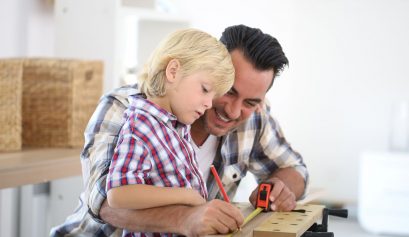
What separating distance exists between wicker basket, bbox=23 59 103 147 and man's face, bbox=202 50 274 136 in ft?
3.33

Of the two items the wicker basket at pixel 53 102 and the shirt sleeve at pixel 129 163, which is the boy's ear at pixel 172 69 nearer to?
the shirt sleeve at pixel 129 163

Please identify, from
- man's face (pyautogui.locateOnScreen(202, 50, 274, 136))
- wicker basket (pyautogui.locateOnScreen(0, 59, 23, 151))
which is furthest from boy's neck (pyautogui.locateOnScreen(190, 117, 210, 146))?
wicker basket (pyautogui.locateOnScreen(0, 59, 23, 151))

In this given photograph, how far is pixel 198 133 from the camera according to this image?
190 cm

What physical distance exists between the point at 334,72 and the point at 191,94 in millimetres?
4087

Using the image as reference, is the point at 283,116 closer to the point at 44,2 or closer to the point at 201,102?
the point at 44,2

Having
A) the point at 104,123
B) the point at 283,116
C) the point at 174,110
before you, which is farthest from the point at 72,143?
the point at 283,116

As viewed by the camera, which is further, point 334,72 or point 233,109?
point 334,72

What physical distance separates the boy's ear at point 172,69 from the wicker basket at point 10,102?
114 centimetres

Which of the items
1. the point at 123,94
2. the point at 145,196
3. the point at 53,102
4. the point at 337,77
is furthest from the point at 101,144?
the point at 337,77

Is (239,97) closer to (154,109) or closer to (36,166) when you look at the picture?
(154,109)

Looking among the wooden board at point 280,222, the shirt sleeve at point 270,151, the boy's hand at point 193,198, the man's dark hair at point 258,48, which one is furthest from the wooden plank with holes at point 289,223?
the shirt sleeve at point 270,151

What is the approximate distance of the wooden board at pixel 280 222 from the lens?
1261 millimetres

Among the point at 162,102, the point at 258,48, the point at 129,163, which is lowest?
the point at 129,163

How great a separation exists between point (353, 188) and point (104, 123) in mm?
4093
